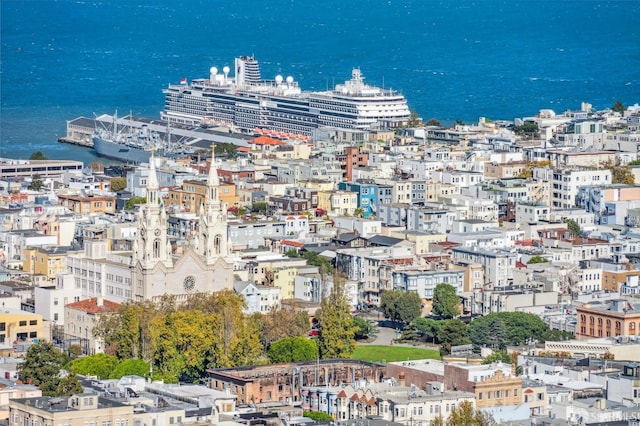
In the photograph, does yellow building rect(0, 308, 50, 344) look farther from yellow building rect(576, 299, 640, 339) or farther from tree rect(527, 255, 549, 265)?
tree rect(527, 255, 549, 265)

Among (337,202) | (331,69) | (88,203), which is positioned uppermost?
(331,69)

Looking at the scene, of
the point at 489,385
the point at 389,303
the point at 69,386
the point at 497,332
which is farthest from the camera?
the point at 389,303

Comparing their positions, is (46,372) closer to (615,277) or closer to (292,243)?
(615,277)

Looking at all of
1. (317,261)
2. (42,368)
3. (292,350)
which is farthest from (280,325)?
(317,261)

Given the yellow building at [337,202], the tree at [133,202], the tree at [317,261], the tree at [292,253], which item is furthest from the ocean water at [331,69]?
the tree at [317,261]

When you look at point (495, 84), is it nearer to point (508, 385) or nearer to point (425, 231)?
point (425, 231)

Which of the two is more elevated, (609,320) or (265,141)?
(265,141)

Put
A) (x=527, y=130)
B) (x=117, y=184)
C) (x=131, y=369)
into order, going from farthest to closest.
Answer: (x=527, y=130), (x=117, y=184), (x=131, y=369)
